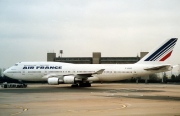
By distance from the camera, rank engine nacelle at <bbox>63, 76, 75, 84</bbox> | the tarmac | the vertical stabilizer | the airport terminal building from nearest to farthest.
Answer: the tarmac < engine nacelle at <bbox>63, 76, 75, 84</bbox> < the vertical stabilizer < the airport terminal building

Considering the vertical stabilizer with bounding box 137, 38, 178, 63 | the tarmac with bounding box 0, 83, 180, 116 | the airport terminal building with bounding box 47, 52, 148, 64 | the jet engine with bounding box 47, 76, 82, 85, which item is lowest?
the tarmac with bounding box 0, 83, 180, 116

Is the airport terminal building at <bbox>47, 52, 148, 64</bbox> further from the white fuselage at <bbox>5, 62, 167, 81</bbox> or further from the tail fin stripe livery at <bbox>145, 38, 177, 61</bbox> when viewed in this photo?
the tail fin stripe livery at <bbox>145, 38, 177, 61</bbox>

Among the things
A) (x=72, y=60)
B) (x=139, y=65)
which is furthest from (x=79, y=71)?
(x=72, y=60)

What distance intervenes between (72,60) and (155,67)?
66.1 metres

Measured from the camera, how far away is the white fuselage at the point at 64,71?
50438mm

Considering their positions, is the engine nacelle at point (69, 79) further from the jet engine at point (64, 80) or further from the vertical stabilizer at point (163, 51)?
the vertical stabilizer at point (163, 51)

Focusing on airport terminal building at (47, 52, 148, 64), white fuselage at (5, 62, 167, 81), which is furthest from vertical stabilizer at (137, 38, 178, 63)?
airport terminal building at (47, 52, 148, 64)

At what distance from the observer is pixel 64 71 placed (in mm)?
50875

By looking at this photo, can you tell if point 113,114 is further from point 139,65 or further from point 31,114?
point 139,65

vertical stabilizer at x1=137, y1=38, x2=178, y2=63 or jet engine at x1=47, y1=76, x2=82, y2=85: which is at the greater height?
→ vertical stabilizer at x1=137, y1=38, x2=178, y2=63

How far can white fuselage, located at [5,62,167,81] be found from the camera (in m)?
50.4

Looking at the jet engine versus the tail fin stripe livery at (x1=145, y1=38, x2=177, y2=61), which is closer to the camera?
the jet engine

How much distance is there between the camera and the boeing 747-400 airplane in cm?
5034

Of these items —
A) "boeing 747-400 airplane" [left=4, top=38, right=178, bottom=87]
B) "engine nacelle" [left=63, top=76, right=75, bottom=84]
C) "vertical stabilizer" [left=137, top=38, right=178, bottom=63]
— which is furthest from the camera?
"vertical stabilizer" [left=137, top=38, right=178, bottom=63]
